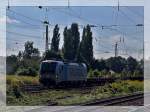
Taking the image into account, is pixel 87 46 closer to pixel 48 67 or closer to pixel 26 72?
pixel 48 67

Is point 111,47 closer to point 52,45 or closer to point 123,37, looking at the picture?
point 123,37

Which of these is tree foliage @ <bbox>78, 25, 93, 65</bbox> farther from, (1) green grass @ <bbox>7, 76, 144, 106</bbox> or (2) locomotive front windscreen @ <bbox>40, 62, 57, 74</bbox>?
(2) locomotive front windscreen @ <bbox>40, 62, 57, 74</bbox>

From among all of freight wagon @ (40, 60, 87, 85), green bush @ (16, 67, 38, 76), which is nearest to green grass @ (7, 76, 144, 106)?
green bush @ (16, 67, 38, 76)

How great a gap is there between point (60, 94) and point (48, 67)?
3885 millimetres

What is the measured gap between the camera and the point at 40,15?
20.7 metres

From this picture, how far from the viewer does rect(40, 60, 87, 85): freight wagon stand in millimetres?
25016

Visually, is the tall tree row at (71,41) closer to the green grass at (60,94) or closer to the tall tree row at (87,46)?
the tall tree row at (87,46)

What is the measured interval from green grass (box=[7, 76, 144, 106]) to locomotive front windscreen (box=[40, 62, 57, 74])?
1.41 meters

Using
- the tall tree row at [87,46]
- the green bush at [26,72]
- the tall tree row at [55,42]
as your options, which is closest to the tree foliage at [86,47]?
the tall tree row at [87,46]

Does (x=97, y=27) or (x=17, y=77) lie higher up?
(x=97, y=27)

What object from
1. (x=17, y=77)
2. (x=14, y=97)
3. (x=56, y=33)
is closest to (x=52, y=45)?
(x=56, y=33)

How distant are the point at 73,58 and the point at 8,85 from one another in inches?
188

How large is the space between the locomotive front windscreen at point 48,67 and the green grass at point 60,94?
4.64 feet

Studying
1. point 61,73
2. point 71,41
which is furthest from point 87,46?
point 61,73
